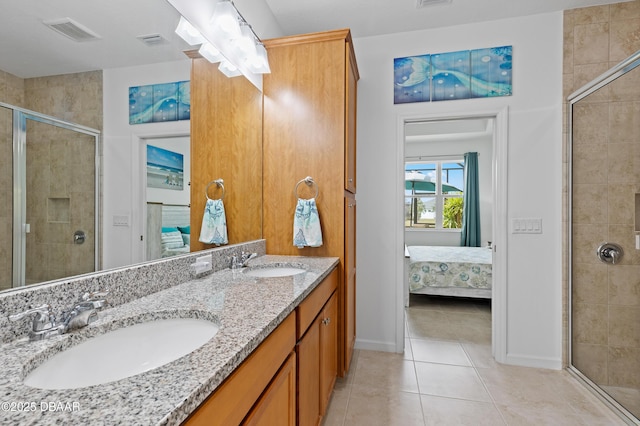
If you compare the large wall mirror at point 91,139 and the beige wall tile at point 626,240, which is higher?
the large wall mirror at point 91,139

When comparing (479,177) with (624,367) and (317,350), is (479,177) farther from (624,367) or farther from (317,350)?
(317,350)

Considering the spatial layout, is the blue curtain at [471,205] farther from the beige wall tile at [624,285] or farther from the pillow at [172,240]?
the pillow at [172,240]

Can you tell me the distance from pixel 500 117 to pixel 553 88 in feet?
1.36

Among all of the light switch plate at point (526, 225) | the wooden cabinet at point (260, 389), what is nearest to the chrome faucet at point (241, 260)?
the wooden cabinet at point (260, 389)

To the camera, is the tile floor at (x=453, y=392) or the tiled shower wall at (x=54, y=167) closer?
the tiled shower wall at (x=54, y=167)

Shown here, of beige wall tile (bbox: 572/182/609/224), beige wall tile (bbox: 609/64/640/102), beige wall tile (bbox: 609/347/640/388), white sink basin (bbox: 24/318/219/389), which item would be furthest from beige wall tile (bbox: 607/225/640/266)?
white sink basin (bbox: 24/318/219/389)

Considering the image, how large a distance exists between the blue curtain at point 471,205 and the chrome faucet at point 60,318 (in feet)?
Result: 18.3

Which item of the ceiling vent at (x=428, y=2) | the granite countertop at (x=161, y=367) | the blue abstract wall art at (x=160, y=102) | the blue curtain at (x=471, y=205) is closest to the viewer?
the granite countertop at (x=161, y=367)

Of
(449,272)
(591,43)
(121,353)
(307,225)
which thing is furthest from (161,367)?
(449,272)

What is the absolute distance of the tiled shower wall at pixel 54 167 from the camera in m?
0.76

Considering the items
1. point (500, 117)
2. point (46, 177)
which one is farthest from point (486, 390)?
point (46, 177)

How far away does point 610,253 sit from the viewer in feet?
6.51

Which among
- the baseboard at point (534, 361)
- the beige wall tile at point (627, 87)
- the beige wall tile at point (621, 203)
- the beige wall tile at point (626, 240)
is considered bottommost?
the baseboard at point (534, 361)

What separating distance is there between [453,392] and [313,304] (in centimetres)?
129
